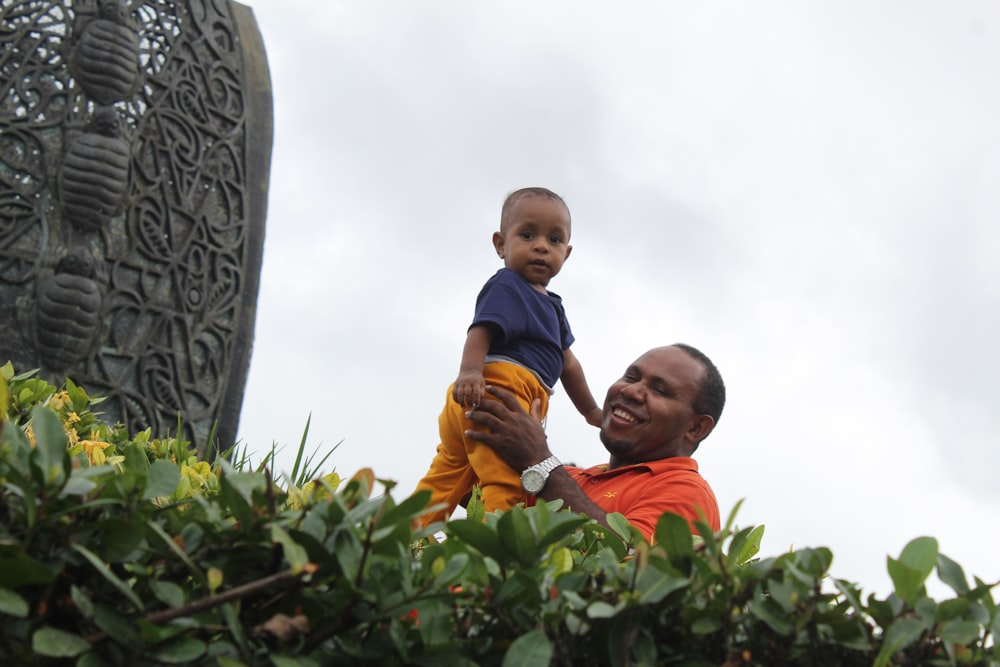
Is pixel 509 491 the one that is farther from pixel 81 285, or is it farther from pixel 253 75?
pixel 253 75

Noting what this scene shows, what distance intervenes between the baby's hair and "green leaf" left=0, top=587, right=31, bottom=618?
8.13 feet

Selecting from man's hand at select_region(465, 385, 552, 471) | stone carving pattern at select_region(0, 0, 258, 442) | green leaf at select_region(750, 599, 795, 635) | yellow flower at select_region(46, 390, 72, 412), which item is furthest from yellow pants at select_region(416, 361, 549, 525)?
stone carving pattern at select_region(0, 0, 258, 442)

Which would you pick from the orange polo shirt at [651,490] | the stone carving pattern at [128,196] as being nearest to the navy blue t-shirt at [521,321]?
the orange polo shirt at [651,490]

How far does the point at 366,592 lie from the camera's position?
3.91 ft

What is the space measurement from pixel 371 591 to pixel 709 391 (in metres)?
2.06

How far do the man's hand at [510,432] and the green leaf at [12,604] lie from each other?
200cm

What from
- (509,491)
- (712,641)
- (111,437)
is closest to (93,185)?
(111,437)

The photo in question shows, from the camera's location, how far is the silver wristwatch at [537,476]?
2908 millimetres

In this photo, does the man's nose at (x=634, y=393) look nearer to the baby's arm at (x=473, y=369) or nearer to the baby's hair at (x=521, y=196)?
the baby's arm at (x=473, y=369)

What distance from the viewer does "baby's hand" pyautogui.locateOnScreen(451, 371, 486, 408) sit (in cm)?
306

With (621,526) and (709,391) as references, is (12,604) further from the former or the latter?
(709,391)

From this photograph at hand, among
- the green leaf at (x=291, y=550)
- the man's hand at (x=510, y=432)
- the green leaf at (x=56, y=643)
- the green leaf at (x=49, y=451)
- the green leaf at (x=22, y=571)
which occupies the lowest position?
the green leaf at (x=56, y=643)

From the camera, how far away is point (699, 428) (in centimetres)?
316

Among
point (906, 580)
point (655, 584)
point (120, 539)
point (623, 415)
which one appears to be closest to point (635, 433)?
point (623, 415)
